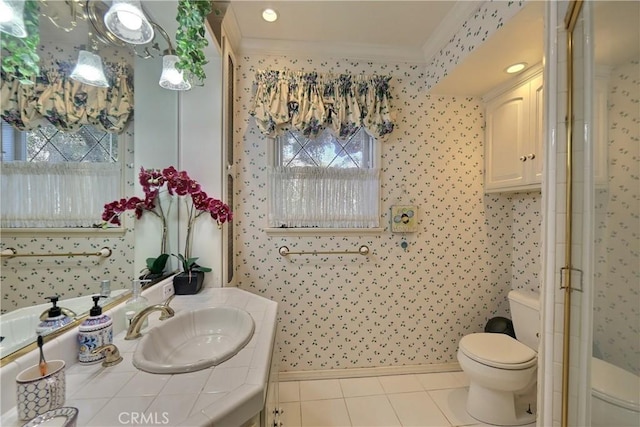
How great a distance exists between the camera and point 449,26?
1.64m

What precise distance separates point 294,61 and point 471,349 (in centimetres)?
230

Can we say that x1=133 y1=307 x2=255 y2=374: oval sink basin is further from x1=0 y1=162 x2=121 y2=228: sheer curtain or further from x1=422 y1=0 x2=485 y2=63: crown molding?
x1=422 y1=0 x2=485 y2=63: crown molding

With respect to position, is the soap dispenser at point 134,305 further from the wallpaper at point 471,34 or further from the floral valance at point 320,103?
the wallpaper at point 471,34

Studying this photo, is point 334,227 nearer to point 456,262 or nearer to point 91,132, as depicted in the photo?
point 456,262

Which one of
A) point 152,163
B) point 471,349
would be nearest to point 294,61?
point 152,163

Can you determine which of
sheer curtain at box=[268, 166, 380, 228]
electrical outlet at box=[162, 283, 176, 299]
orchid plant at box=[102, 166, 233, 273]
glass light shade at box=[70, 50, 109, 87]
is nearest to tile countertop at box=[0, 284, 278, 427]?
electrical outlet at box=[162, 283, 176, 299]

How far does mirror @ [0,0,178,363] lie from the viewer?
0.69 meters

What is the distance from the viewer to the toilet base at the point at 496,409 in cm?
155

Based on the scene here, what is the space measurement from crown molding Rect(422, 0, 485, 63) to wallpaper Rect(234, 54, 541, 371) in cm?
15

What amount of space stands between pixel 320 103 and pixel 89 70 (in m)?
1.28

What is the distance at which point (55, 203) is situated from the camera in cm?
84

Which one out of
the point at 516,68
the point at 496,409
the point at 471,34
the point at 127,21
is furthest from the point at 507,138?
the point at 127,21

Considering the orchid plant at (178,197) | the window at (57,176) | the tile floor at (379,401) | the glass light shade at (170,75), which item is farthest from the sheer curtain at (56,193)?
the tile floor at (379,401)

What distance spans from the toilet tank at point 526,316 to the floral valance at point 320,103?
1498 millimetres
